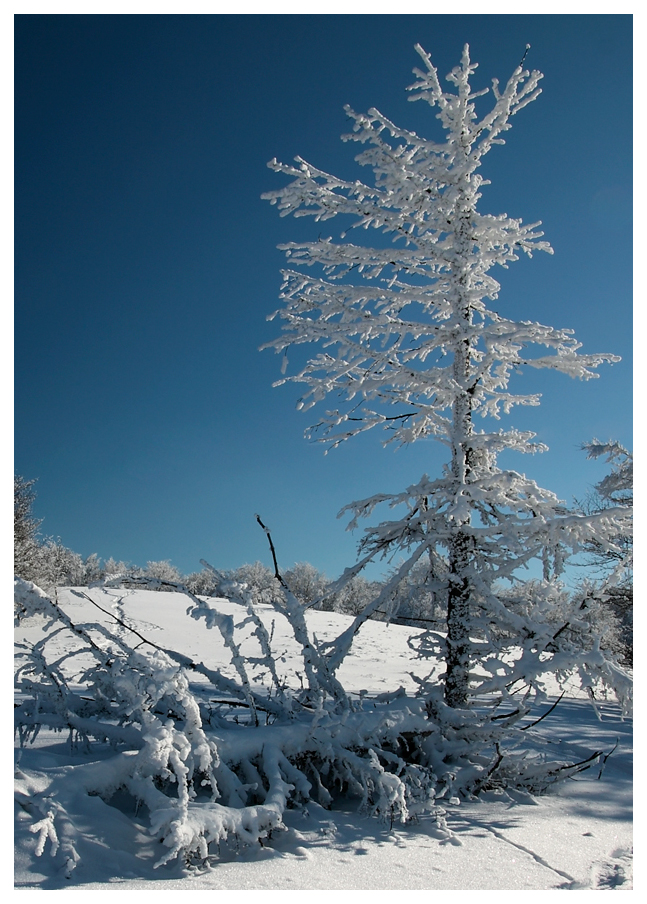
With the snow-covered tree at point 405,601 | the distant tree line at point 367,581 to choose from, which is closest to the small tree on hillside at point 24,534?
the distant tree line at point 367,581

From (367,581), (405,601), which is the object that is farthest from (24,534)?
(367,581)

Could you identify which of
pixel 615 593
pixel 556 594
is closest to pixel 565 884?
pixel 556 594

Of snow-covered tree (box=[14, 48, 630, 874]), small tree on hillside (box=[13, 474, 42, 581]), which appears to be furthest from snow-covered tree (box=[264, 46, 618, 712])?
small tree on hillside (box=[13, 474, 42, 581])

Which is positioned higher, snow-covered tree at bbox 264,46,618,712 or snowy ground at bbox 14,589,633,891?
snow-covered tree at bbox 264,46,618,712

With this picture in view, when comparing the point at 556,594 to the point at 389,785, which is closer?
the point at 389,785

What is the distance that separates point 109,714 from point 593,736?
6352mm

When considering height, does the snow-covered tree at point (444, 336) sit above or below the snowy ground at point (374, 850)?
above

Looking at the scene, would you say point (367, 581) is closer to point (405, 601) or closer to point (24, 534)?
point (24, 534)

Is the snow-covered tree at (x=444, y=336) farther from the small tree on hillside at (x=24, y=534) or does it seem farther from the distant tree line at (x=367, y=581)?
the small tree on hillside at (x=24, y=534)

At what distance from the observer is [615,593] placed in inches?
415

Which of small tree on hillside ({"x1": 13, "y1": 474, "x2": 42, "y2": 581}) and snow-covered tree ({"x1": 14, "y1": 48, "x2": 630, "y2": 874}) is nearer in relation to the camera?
snow-covered tree ({"x1": 14, "y1": 48, "x2": 630, "y2": 874})

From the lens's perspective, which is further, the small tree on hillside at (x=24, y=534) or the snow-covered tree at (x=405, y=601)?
the small tree on hillside at (x=24, y=534)

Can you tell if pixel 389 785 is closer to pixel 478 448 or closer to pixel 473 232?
pixel 478 448

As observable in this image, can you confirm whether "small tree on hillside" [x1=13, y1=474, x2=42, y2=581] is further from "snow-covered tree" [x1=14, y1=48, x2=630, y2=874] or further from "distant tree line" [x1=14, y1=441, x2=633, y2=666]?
"snow-covered tree" [x1=14, y1=48, x2=630, y2=874]
